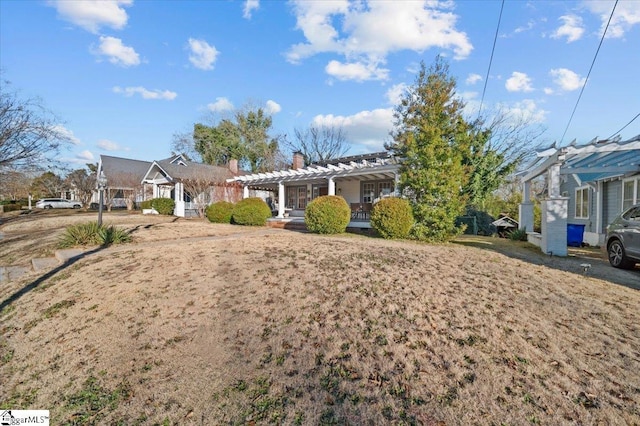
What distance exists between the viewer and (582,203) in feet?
46.3

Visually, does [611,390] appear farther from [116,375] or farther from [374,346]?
[116,375]

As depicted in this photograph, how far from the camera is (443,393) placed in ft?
9.00

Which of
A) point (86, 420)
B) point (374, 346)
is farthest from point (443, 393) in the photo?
point (86, 420)

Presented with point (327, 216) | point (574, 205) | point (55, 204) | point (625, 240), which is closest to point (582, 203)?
point (574, 205)

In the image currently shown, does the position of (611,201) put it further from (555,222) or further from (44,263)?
(44,263)

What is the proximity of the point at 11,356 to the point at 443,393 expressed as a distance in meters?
5.24

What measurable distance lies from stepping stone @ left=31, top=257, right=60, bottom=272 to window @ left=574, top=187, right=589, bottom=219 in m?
19.0

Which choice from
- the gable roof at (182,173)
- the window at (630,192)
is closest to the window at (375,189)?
the window at (630,192)

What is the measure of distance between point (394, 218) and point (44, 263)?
10043 millimetres

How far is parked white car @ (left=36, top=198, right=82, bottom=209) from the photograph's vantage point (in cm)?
3709

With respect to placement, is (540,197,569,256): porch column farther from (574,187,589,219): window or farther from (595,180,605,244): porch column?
(574,187,589,219): window

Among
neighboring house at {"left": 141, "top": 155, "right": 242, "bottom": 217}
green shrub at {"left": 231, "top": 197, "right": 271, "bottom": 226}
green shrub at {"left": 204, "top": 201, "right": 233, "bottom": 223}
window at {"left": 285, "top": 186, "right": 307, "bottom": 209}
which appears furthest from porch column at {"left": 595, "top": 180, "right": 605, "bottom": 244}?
neighboring house at {"left": 141, "top": 155, "right": 242, "bottom": 217}

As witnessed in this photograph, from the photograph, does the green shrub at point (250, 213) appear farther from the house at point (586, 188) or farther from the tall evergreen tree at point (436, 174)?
the house at point (586, 188)

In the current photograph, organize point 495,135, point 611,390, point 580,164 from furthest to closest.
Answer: point 495,135 < point 580,164 < point 611,390
